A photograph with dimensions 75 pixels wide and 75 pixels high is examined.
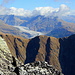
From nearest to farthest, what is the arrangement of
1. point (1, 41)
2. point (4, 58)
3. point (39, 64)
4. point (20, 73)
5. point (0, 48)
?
point (20, 73), point (39, 64), point (4, 58), point (0, 48), point (1, 41)

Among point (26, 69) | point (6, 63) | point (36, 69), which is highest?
point (6, 63)

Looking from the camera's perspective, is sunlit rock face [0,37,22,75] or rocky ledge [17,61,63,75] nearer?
rocky ledge [17,61,63,75]

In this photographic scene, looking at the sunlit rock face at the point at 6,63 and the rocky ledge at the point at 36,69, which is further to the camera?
the sunlit rock face at the point at 6,63

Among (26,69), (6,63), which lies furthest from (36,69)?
(6,63)

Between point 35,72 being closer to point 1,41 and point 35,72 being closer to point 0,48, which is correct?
point 0,48

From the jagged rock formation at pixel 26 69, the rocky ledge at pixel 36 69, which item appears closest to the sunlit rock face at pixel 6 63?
the jagged rock formation at pixel 26 69

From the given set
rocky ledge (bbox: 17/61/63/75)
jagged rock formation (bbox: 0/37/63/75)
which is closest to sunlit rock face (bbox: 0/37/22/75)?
jagged rock formation (bbox: 0/37/63/75)

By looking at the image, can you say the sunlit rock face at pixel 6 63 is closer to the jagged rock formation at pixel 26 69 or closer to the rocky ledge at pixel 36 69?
the jagged rock formation at pixel 26 69

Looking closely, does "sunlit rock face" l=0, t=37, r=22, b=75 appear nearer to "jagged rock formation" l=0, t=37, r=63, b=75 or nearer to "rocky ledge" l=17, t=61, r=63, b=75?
"jagged rock formation" l=0, t=37, r=63, b=75

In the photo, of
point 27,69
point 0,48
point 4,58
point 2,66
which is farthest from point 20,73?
point 0,48

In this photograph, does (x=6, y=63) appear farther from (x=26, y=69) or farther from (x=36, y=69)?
(x=36, y=69)

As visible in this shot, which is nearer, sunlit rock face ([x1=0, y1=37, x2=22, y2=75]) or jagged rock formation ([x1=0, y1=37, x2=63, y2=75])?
jagged rock formation ([x1=0, y1=37, x2=63, y2=75])
